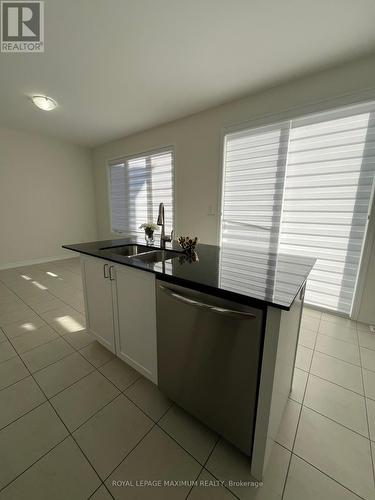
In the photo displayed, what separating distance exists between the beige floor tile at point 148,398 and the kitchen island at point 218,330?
147 mm

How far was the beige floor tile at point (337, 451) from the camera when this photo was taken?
0.96 metres

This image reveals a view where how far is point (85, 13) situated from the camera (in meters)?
1.56

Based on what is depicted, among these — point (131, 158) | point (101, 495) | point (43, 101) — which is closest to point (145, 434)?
point (101, 495)

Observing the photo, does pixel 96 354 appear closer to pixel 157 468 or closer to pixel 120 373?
pixel 120 373

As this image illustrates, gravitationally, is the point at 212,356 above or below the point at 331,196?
below

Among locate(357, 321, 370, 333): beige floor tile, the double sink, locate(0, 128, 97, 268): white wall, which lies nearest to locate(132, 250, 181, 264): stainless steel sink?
the double sink

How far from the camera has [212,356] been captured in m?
0.97

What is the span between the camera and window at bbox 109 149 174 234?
375 cm

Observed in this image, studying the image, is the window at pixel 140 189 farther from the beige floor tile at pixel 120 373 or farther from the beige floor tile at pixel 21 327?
the beige floor tile at pixel 120 373

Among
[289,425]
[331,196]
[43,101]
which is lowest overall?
[289,425]

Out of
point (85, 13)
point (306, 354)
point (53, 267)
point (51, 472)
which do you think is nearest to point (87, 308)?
point (51, 472)

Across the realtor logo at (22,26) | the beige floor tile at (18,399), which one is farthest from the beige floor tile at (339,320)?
the realtor logo at (22,26)

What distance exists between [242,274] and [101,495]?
1197mm

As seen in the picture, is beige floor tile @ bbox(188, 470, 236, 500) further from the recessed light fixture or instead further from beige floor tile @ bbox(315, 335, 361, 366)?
the recessed light fixture
